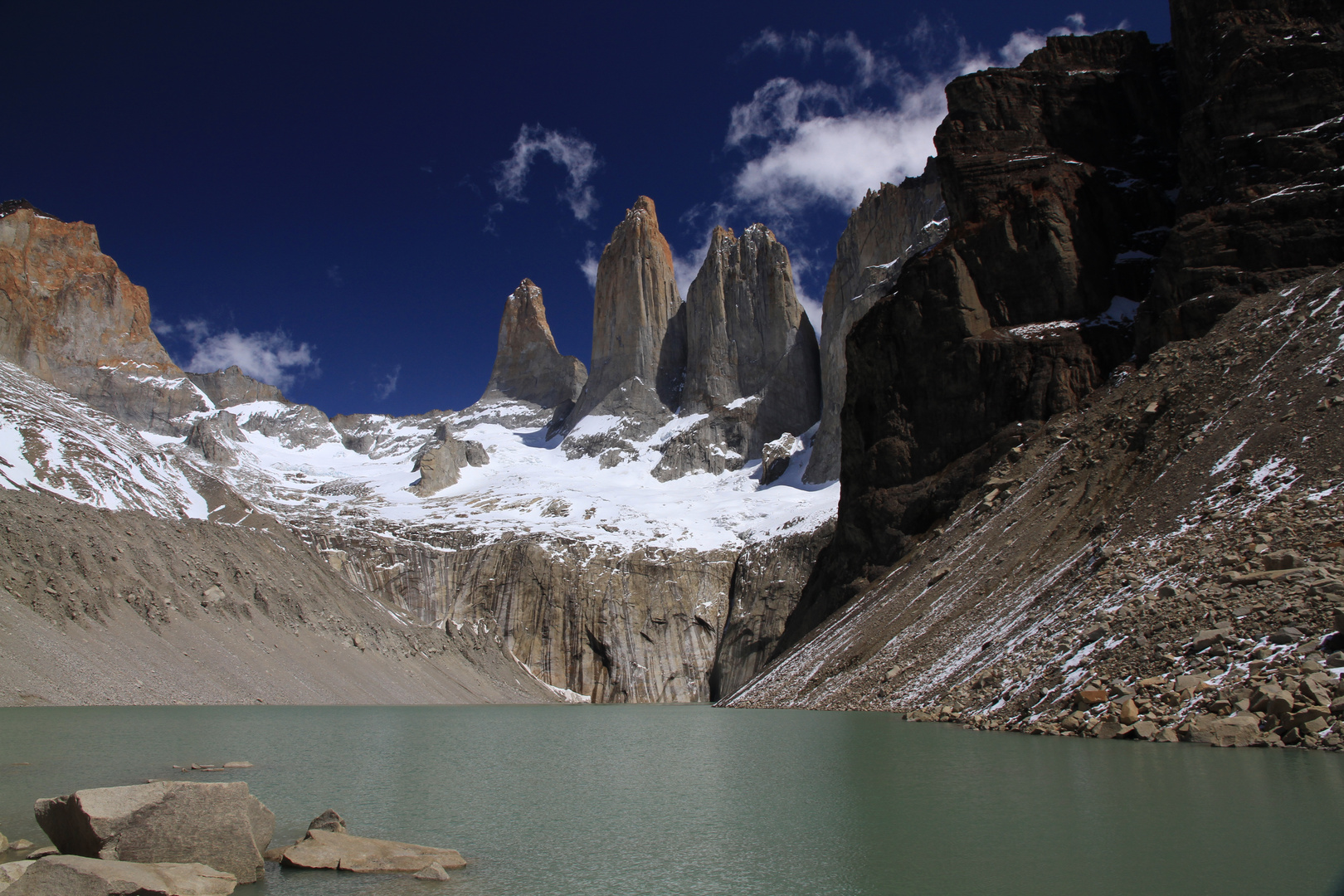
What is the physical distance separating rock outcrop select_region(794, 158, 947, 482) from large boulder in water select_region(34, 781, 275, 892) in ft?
276

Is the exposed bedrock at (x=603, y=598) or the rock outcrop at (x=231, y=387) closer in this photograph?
the exposed bedrock at (x=603, y=598)

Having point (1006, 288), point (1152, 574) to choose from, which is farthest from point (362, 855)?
point (1006, 288)

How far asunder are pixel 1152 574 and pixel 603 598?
2723 inches

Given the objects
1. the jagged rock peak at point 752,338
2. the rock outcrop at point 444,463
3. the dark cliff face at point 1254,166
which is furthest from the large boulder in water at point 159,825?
the jagged rock peak at point 752,338

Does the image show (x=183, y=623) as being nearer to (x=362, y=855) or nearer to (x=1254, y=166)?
(x=362, y=855)

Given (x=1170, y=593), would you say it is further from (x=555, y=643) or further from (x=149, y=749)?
(x=555, y=643)

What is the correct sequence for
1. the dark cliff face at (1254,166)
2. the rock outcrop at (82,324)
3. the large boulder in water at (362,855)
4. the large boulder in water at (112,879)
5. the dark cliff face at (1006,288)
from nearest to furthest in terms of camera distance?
the large boulder in water at (112,879)
the large boulder in water at (362,855)
the dark cliff face at (1254,166)
the dark cliff face at (1006,288)
the rock outcrop at (82,324)

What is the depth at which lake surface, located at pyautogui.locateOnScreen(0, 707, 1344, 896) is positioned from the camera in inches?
333

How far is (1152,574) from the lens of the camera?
24.1 meters

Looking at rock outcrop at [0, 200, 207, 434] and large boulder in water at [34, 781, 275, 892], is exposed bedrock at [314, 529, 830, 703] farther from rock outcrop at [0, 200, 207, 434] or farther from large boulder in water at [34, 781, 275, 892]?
large boulder in water at [34, 781, 275, 892]

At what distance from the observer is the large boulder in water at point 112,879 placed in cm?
704

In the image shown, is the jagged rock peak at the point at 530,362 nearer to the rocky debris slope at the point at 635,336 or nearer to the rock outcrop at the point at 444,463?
the rocky debris slope at the point at 635,336

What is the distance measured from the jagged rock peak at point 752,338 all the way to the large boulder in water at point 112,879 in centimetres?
11304

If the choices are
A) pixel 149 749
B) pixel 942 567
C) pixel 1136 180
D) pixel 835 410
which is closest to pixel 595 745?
pixel 149 749
